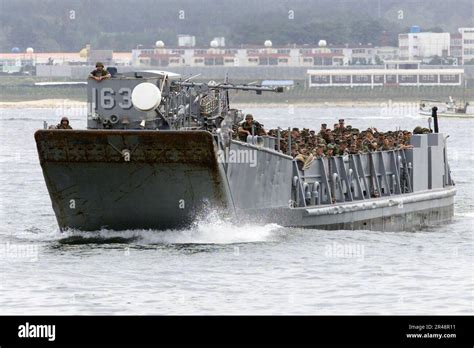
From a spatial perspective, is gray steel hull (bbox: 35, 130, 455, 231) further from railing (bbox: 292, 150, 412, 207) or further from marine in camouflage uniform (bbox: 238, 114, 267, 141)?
railing (bbox: 292, 150, 412, 207)

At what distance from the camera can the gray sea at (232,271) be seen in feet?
94.6

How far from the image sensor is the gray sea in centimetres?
2884

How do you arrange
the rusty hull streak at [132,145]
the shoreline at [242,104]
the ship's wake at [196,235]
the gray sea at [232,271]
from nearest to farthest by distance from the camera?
the gray sea at [232,271] < the rusty hull streak at [132,145] < the ship's wake at [196,235] < the shoreline at [242,104]

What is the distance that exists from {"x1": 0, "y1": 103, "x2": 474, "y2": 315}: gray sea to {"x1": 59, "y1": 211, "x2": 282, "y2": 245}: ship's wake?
2 cm

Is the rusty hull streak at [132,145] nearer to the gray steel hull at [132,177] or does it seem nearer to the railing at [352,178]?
the gray steel hull at [132,177]

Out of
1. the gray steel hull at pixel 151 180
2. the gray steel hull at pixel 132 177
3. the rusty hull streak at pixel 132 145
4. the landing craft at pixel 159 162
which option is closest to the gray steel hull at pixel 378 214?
the landing craft at pixel 159 162

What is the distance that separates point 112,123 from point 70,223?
2.90 m

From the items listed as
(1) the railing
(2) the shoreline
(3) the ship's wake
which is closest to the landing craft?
(3) the ship's wake

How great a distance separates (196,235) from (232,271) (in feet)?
11.7

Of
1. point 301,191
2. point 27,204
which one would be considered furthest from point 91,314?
point 27,204

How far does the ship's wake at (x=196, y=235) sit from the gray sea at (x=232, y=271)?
22 millimetres

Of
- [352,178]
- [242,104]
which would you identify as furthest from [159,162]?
[242,104]

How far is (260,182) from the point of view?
37.2 m

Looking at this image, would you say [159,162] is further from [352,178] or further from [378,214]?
[378,214]
